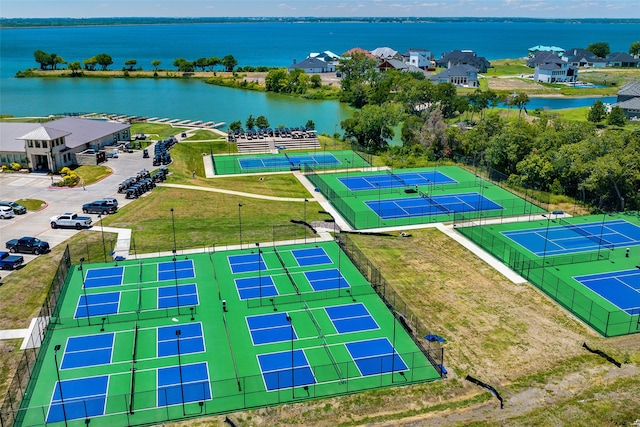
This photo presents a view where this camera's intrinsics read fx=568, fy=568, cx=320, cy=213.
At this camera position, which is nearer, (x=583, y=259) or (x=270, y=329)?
(x=270, y=329)

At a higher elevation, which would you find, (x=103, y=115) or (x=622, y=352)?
(x=103, y=115)

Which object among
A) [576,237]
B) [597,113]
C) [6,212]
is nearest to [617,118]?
[597,113]

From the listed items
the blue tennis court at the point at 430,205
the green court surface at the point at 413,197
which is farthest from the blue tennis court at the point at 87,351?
Result: the blue tennis court at the point at 430,205

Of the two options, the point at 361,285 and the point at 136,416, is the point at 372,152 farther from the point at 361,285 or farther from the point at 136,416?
the point at 136,416

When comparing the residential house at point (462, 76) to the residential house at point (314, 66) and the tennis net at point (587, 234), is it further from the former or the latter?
the tennis net at point (587, 234)

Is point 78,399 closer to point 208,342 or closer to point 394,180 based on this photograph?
point 208,342

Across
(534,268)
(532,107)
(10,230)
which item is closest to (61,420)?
(10,230)

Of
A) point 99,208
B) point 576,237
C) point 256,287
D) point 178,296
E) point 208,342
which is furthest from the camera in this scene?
point 99,208
